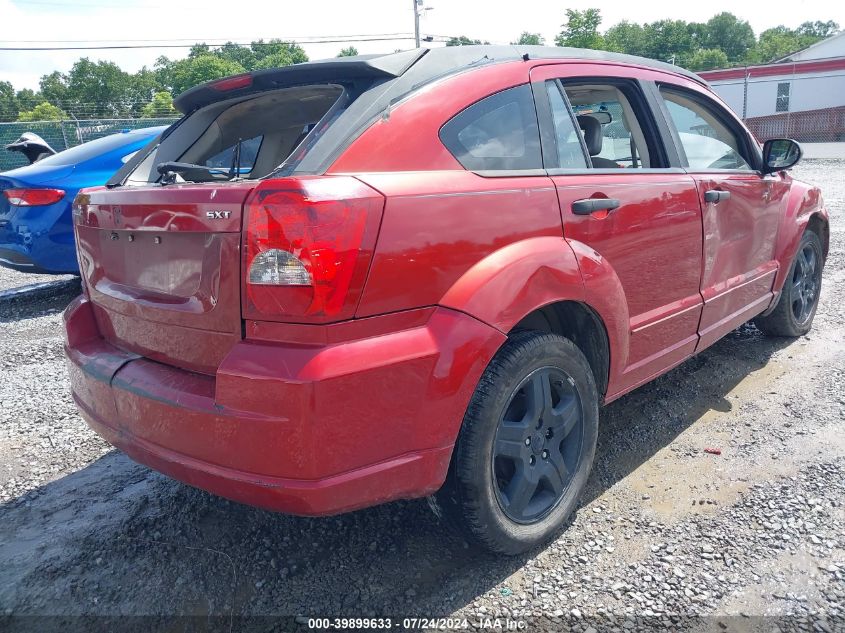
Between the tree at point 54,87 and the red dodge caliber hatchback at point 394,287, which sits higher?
the tree at point 54,87

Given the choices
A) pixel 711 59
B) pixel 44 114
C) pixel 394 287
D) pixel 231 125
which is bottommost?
pixel 394 287

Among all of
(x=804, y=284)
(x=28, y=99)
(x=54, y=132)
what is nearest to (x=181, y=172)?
(x=804, y=284)

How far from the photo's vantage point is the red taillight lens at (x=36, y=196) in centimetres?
Answer: 582

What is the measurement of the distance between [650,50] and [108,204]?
9415 centimetres

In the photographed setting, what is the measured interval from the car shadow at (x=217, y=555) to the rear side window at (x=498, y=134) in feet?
4.67

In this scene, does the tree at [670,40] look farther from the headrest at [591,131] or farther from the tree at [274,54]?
the headrest at [591,131]

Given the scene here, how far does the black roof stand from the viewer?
7.34 ft

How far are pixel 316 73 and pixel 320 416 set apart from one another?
124 centimetres

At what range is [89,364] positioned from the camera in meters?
2.45

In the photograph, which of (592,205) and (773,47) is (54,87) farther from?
(592,205)

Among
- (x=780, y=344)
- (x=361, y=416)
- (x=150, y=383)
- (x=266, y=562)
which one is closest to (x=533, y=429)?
(x=361, y=416)

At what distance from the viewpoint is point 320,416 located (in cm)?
183

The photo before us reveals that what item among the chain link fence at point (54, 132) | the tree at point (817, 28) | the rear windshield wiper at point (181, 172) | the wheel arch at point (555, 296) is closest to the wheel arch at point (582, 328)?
the wheel arch at point (555, 296)

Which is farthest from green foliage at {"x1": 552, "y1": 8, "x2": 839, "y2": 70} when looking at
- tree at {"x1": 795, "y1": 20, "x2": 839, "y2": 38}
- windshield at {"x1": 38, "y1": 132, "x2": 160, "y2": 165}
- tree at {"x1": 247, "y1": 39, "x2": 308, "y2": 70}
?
windshield at {"x1": 38, "y1": 132, "x2": 160, "y2": 165}
